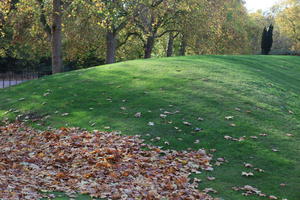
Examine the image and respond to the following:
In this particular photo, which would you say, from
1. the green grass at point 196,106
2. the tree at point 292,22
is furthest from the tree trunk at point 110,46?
the tree at point 292,22

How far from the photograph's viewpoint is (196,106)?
47.0 feet

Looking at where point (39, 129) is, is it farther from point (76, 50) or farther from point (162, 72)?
point (76, 50)

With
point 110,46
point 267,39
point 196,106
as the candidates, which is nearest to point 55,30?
point 110,46

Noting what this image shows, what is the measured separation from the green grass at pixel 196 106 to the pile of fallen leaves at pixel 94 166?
0.65 meters

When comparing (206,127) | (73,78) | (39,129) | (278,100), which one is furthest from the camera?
(73,78)

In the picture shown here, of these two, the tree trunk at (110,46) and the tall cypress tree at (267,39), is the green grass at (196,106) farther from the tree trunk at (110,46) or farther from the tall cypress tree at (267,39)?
the tall cypress tree at (267,39)

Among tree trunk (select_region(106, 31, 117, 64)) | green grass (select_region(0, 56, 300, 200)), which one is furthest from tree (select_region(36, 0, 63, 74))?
tree trunk (select_region(106, 31, 117, 64))

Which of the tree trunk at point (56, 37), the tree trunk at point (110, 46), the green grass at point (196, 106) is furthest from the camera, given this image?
the tree trunk at point (110, 46)

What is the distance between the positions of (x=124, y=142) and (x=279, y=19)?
196ft

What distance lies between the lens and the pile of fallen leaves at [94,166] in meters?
7.67

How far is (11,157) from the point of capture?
389 inches

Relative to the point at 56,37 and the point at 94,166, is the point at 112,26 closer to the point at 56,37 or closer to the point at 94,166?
the point at 56,37

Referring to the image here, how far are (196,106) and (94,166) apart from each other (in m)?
6.11

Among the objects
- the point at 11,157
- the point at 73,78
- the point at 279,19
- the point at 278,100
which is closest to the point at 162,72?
the point at 73,78
